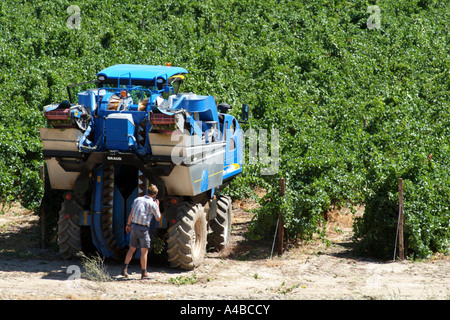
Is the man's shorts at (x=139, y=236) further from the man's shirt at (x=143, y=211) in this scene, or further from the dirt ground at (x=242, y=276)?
the dirt ground at (x=242, y=276)

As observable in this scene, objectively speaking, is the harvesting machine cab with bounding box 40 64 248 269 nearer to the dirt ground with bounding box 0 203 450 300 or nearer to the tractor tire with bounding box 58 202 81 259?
the tractor tire with bounding box 58 202 81 259

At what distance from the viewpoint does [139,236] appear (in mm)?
9945

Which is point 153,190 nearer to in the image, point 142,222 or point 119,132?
point 142,222

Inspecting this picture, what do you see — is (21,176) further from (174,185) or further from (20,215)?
(174,185)

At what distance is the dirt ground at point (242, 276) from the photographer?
29.5ft

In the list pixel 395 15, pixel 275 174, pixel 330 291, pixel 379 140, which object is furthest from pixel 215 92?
pixel 395 15

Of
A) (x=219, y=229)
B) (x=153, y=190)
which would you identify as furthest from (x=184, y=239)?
(x=219, y=229)

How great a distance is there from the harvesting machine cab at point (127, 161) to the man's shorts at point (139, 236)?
0.56 m

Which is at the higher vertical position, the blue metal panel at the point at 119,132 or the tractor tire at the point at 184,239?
the blue metal panel at the point at 119,132

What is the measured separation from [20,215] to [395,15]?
30584mm

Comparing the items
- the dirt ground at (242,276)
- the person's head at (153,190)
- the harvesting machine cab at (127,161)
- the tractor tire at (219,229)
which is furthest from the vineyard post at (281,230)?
the person's head at (153,190)

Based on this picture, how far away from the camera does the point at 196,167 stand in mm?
10344

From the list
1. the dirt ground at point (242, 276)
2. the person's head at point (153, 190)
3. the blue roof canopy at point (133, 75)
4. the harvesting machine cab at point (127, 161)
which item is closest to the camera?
the dirt ground at point (242, 276)

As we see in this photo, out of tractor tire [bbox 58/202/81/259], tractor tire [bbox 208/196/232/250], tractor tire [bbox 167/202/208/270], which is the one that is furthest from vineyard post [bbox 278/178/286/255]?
tractor tire [bbox 58/202/81/259]
